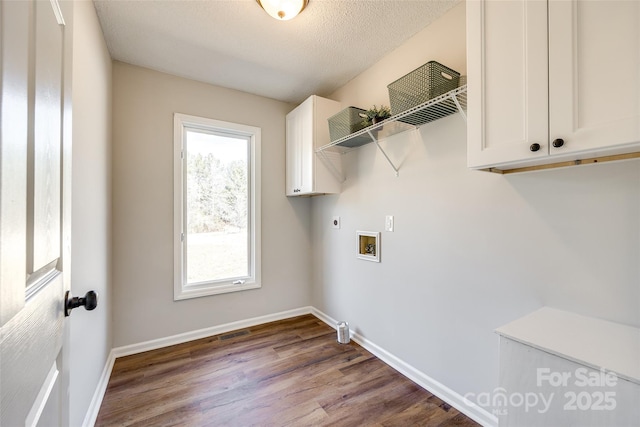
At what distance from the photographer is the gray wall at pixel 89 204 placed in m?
1.35

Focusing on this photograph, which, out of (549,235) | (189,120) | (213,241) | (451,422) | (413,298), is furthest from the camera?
(213,241)

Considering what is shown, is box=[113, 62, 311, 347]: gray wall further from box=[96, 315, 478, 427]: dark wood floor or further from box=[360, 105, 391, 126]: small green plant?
box=[360, 105, 391, 126]: small green plant

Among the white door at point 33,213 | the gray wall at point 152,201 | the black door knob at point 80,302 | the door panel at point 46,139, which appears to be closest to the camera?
the white door at point 33,213

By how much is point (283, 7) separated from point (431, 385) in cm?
266

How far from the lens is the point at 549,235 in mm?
1342

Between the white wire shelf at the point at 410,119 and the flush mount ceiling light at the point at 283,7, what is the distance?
892 millimetres

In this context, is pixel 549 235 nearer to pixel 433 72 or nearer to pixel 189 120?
pixel 433 72

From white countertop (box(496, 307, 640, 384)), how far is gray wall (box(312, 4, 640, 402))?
0.30ft

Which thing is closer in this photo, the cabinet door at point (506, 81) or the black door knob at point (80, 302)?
the black door knob at point (80, 302)

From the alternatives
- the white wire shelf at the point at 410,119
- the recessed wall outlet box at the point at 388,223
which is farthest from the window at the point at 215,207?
the recessed wall outlet box at the point at 388,223

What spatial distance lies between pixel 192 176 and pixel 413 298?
7.72ft

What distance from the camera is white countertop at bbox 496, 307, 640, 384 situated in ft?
2.91

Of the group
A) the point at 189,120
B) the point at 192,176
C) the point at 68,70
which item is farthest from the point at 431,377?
the point at 189,120

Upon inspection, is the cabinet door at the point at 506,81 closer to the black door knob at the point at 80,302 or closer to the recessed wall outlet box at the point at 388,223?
the recessed wall outlet box at the point at 388,223
